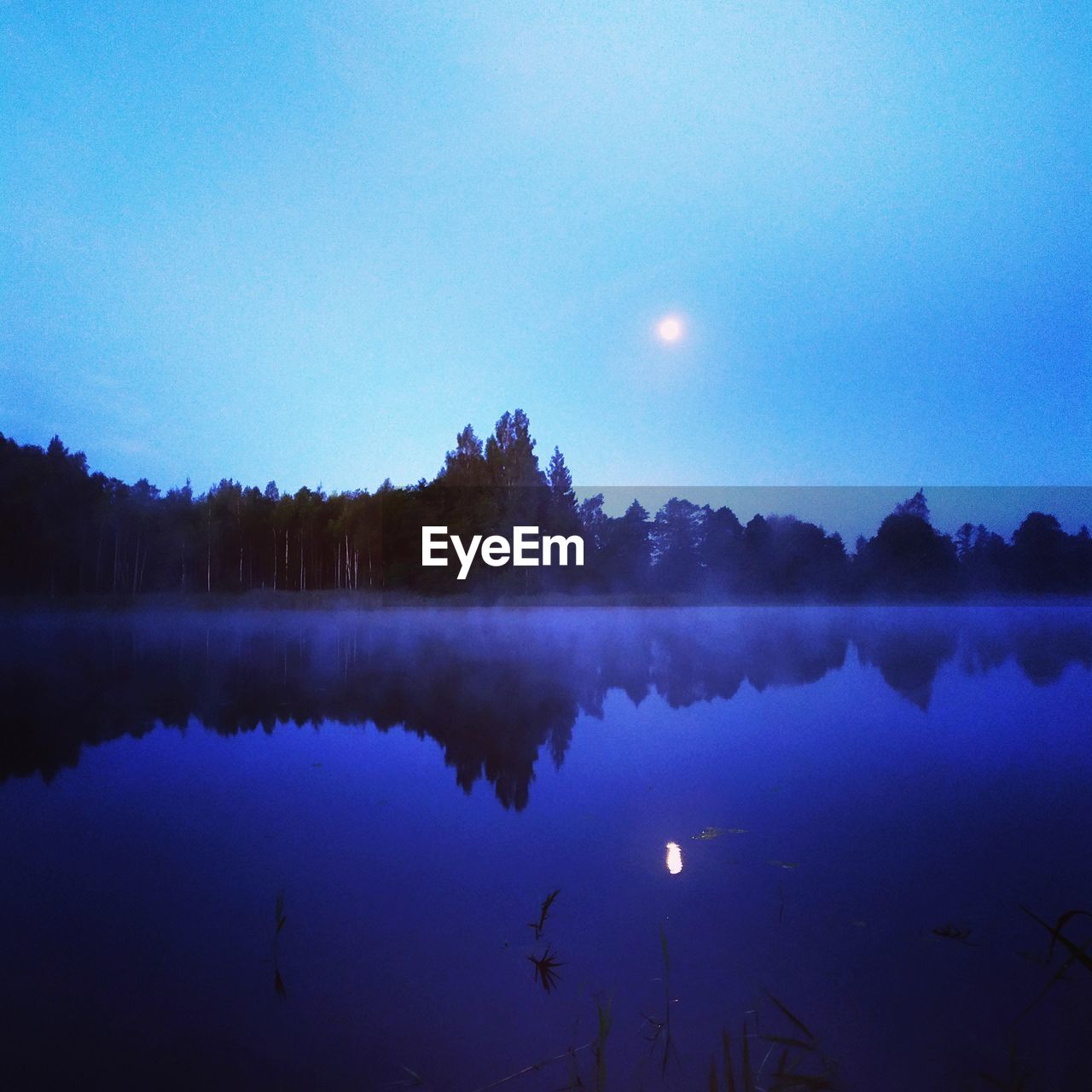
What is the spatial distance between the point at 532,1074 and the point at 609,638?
1101 centimetres

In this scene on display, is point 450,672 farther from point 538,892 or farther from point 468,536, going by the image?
point 468,536

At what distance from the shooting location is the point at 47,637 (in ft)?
46.0

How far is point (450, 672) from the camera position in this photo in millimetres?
7902

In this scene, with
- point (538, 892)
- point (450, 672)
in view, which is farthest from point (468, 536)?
point (538, 892)

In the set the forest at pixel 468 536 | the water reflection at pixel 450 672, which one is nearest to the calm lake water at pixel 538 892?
the water reflection at pixel 450 672

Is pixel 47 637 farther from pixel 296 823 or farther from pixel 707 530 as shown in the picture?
pixel 707 530

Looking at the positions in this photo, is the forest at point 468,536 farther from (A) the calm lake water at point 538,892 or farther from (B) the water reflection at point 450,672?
(A) the calm lake water at point 538,892

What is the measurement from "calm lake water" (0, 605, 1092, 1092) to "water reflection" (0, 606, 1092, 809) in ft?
0.29

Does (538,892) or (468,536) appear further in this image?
(468,536)

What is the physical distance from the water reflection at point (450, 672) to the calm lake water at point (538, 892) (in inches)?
3.4

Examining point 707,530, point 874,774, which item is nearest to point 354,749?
point 874,774

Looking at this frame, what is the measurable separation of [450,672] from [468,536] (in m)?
17.2

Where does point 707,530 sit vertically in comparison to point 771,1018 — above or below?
above

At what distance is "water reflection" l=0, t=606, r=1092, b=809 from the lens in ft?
16.2
